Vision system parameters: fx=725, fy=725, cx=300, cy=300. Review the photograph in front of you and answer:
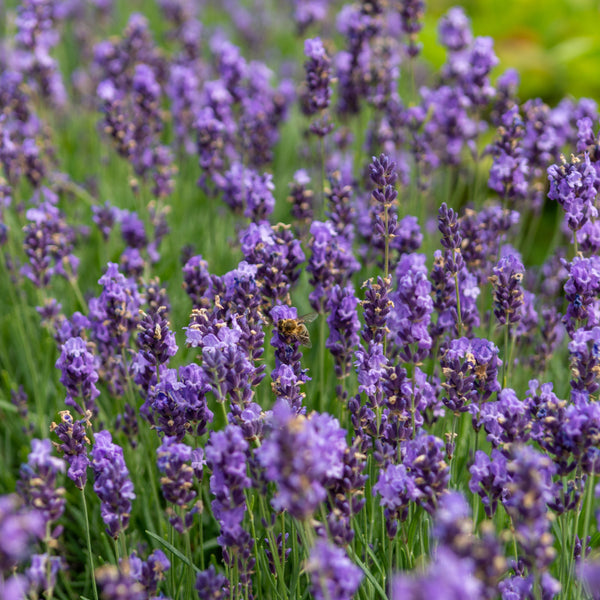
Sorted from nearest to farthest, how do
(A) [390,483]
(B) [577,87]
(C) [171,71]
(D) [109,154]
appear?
1. (A) [390,483]
2. (C) [171,71]
3. (D) [109,154]
4. (B) [577,87]

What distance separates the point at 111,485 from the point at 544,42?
275 inches

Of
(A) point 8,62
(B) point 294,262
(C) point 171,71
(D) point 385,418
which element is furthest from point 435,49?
(D) point 385,418

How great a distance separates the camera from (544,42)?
291 inches

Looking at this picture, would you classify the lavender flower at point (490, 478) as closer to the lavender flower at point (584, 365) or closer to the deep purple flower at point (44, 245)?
the lavender flower at point (584, 365)

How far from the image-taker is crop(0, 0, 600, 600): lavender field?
181 centimetres

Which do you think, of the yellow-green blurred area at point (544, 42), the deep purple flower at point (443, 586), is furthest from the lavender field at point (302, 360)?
the yellow-green blurred area at point (544, 42)

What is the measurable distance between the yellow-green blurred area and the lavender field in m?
1.78

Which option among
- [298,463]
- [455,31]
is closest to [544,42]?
[455,31]

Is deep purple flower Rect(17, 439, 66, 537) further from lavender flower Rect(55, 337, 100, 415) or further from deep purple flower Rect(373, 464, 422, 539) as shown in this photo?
deep purple flower Rect(373, 464, 422, 539)

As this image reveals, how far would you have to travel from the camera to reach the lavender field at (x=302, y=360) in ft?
5.94

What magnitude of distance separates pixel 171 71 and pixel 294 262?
3078 mm

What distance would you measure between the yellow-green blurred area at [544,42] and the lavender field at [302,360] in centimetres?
178

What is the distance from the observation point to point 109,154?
564 cm

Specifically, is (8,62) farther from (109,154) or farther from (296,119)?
(296,119)
